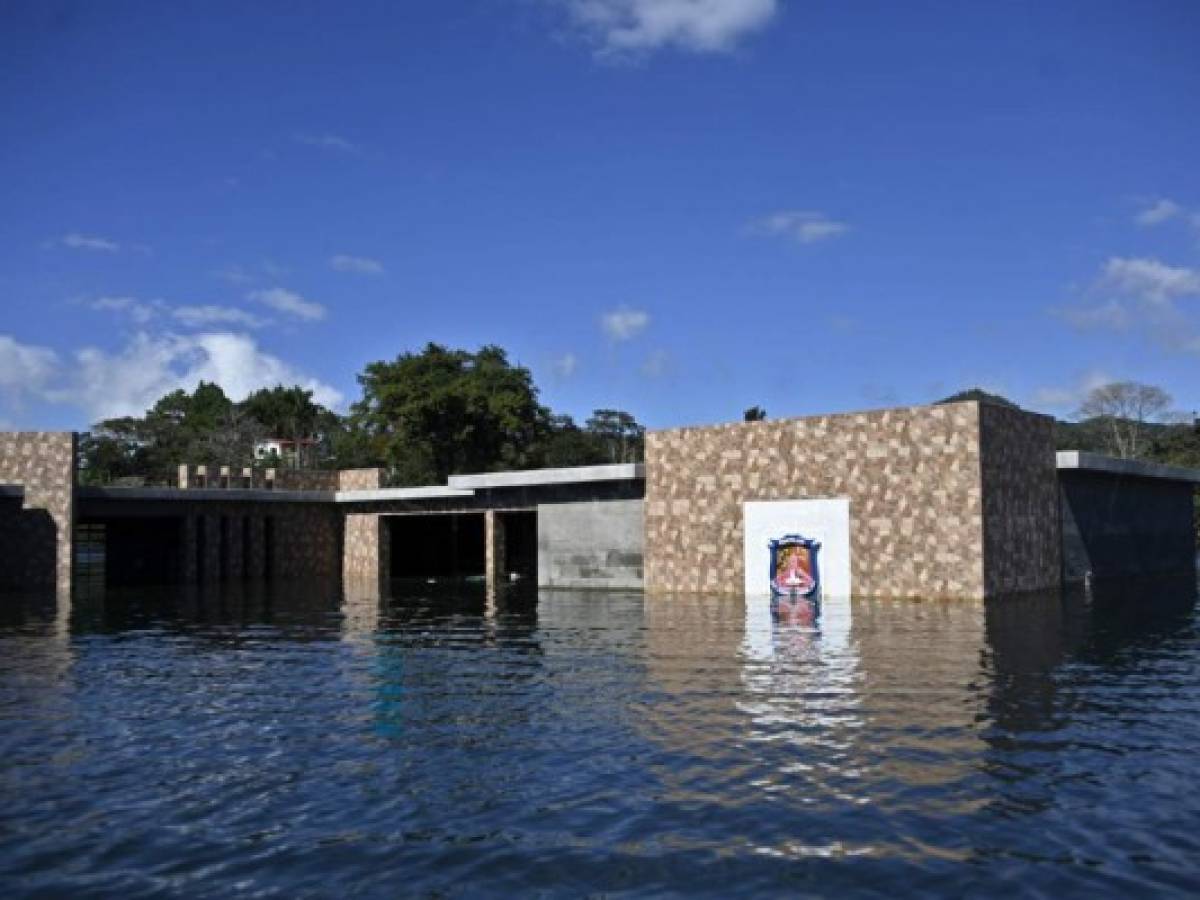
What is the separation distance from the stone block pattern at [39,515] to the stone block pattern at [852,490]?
25715 mm

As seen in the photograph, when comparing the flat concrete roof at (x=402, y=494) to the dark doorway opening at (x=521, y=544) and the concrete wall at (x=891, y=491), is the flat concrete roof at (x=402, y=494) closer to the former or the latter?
the dark doorway opening at (x=521, y=544)

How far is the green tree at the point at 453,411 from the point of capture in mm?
70812

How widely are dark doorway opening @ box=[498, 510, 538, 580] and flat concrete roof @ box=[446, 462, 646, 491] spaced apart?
9481 millimetres

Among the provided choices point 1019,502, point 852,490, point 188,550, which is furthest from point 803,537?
point 188,550

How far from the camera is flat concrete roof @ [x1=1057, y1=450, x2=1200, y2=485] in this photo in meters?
38.2

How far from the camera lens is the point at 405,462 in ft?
258

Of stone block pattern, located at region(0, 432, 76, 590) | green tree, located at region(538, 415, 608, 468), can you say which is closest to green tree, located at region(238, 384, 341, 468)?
green tree, located at region(538, 415, 608, 468)

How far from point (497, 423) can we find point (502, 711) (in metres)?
58.1

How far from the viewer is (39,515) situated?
4819 centimetres

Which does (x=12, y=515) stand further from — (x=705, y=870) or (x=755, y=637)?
(x=705, y=870)

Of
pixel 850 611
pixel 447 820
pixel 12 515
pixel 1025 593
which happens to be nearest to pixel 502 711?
pixel 447 820

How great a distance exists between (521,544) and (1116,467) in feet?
96.4

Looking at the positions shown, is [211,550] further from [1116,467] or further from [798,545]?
[1116,467]

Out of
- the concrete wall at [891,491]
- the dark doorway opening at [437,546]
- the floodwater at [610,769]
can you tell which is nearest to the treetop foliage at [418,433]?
the dark doorway opening at [437,546]
